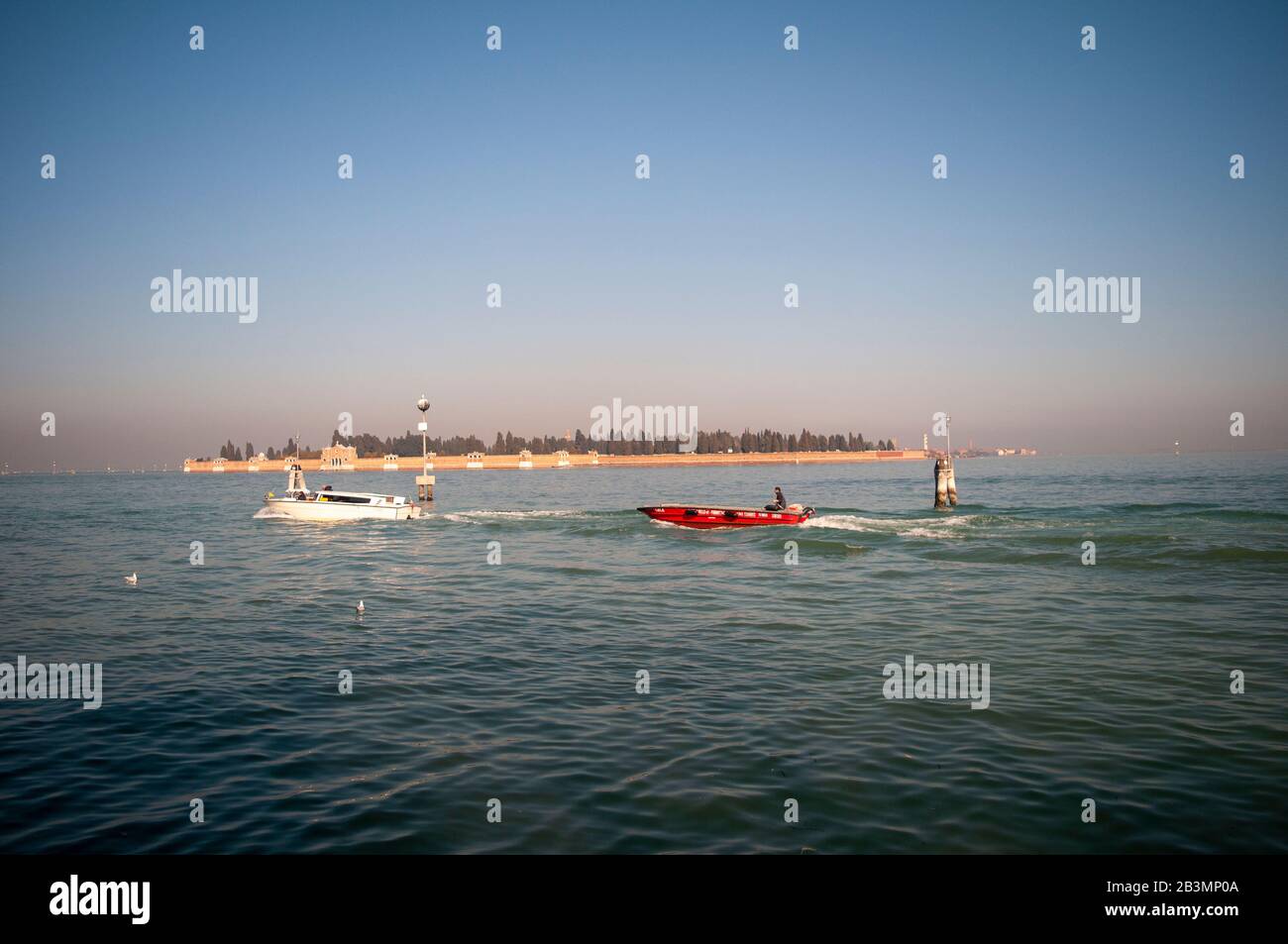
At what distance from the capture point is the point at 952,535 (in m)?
42.5

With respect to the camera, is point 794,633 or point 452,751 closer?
point 452,751

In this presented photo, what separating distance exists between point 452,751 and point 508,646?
678 centimetres

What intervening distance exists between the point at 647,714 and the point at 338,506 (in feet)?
157

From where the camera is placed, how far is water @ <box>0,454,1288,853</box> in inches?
322

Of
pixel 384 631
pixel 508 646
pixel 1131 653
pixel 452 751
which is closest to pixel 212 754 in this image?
pixel 452 751

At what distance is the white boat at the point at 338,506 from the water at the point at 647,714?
25220 mm

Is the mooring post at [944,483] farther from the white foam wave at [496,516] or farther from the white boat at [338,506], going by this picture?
the white boat at [338,506]

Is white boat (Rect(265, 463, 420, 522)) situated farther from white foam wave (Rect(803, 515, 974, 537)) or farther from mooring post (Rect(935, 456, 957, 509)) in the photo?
mooring post (Rect(935, 456, 957, 509))

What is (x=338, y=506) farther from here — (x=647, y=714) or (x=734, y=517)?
(x=647, y=714)

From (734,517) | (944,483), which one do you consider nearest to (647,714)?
(734,517)

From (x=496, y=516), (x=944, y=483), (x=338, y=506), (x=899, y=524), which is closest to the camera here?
(x=899, y=524)

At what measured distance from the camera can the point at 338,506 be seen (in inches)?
2174
